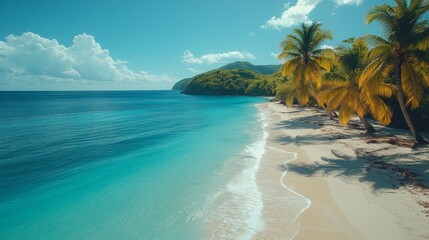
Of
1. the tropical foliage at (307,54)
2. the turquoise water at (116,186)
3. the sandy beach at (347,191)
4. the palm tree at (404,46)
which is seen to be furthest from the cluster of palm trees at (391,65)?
the turquoise water at (116,186)

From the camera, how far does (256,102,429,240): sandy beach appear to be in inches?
301

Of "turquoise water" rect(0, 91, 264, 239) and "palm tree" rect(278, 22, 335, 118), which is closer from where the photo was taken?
"turquoise water" rect(0, 91, 264, 239)

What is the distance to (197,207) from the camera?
991 cm

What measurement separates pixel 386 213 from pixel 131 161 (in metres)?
14.8

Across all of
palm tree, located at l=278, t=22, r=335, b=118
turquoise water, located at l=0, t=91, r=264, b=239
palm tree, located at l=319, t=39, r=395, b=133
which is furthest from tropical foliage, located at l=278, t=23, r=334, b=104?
turquoise water, located at l=0, t=91, r=264, b=239

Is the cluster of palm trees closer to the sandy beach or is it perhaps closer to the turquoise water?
the sandy beach

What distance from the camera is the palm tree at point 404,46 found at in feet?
44.8

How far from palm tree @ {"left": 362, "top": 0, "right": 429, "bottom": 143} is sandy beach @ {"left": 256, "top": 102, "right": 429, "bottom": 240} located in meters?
4.12

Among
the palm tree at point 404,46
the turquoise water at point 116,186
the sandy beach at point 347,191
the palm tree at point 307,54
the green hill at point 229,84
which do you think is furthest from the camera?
the green hill at point 229,84

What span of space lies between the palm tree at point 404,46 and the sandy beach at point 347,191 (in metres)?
4.12

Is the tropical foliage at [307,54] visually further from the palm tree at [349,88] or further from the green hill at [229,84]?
the green hill at [229,84]

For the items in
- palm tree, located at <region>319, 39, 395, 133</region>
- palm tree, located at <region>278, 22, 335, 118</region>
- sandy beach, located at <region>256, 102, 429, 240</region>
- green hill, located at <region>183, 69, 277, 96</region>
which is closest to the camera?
sandy beach, located at <region>256, 102, 429, 240</region>

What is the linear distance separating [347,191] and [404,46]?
390 inches

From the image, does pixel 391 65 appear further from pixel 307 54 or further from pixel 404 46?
pixel 307 54
